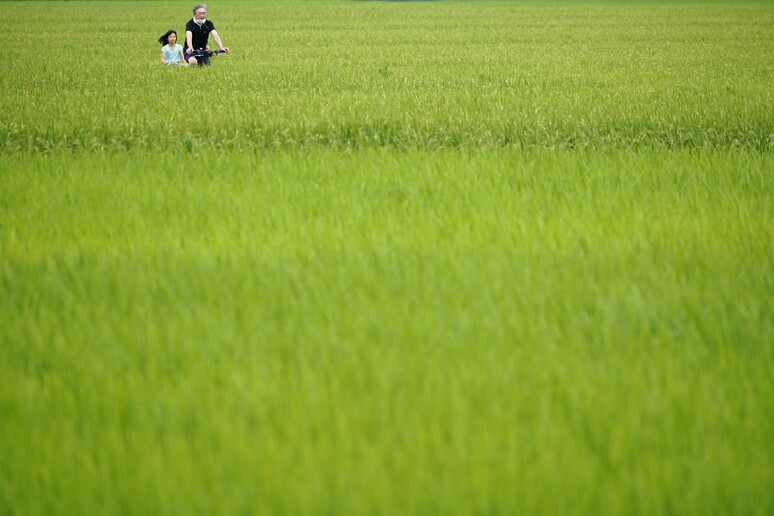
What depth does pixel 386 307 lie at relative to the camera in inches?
140

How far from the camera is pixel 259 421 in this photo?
2.65m

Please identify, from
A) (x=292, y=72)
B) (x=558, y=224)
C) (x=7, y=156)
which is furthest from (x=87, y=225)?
(x=292, y=72)

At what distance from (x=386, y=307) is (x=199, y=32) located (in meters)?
11.6

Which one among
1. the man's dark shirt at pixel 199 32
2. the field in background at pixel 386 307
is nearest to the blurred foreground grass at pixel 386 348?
the field in background at pixel 386 307

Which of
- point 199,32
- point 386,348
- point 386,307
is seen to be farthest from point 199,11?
point 386,348

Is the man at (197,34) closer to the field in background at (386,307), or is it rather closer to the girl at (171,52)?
the girl at (171,52)

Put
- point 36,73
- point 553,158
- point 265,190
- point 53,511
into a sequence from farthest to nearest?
point 36,73 < point 553,158 < point 265,190 < point 53,511

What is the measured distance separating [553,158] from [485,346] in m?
3.81

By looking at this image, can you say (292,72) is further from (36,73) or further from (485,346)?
(485,346)

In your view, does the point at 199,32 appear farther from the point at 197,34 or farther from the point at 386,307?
the point at 386,307

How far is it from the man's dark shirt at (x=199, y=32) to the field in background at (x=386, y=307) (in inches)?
206

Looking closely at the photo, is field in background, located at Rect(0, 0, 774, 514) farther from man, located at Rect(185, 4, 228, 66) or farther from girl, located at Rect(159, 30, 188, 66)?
girl, located at Rect(159, 30, 188, 66)

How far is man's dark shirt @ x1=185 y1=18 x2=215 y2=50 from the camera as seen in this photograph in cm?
1383

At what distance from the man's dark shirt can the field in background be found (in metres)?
5.22
